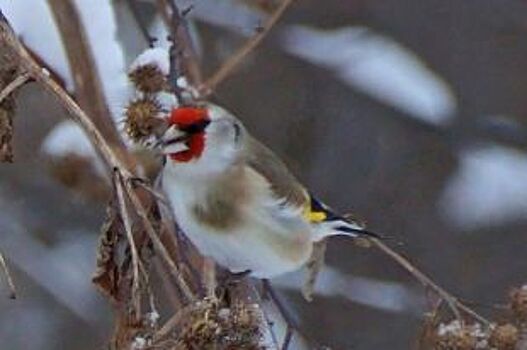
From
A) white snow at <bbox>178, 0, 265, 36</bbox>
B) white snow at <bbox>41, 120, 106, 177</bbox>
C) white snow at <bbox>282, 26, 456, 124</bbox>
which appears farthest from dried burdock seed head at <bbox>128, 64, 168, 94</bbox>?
white snow at <bbox>282, 26, 456, 124</bbox>

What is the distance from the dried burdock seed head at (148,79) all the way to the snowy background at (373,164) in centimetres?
121

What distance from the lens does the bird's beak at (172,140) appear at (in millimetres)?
1679

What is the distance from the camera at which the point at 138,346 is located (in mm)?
1479

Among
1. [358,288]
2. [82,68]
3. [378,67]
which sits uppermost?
[82,68]

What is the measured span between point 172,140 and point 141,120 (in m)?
0.08

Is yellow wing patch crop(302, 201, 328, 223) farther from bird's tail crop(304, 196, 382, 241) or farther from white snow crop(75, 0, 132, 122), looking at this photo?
white snow crop(75, 0, 132, 122)

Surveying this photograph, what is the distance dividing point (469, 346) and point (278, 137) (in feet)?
4.32

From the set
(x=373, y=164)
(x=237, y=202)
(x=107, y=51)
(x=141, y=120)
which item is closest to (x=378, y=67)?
(x=373, y=164)

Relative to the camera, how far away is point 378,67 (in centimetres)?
309

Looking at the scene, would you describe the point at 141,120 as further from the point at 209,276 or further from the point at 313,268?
the point at 313,268

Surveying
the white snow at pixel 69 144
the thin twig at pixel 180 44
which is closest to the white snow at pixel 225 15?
the white snow at pixel 69 144

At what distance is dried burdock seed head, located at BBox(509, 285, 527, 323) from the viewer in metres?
1.69

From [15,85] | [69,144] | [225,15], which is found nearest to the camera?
[15,85]

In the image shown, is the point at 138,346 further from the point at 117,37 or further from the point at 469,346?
the point at 117,37
